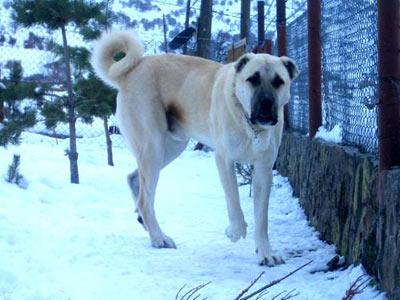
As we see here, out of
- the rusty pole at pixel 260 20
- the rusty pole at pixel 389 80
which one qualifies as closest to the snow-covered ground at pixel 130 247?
the rusty pole at pixel 389 80

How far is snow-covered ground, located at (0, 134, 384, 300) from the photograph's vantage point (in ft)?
10.8

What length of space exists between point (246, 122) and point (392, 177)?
1408mm

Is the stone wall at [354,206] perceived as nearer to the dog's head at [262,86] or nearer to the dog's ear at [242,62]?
the dog's head at [262,86]

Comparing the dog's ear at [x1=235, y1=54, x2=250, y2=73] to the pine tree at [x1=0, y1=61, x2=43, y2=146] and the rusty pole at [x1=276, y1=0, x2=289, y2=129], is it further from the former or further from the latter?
the pine tree at [x1=0, y1=61, x2=43, y2=146]

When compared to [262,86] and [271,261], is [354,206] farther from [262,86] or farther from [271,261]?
[262,86]

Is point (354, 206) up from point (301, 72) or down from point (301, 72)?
down

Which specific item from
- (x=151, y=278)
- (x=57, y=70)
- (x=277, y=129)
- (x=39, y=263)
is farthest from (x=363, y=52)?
(x=57, y=70)

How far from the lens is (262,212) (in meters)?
4.29

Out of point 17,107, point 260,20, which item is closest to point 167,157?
point 17,107

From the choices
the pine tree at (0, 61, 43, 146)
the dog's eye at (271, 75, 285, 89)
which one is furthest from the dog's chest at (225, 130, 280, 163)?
the pine tree at (0, 61, 43, 146)

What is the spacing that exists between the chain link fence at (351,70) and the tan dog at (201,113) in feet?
1.59

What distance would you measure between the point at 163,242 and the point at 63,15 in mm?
3821

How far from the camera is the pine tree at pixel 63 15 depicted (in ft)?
23.9

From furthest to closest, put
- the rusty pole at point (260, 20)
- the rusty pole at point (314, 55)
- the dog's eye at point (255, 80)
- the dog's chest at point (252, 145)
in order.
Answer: the rusty pole at point (260, 20), the rusty pole at point (314, 55), the dog's chest at point (252, 145), the dog's eye at point (255, 80)
